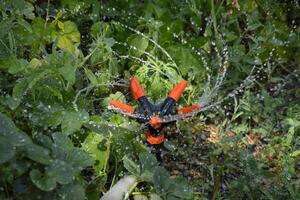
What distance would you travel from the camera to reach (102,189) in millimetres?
1825

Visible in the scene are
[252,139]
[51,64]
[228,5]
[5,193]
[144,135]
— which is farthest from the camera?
[228,5]

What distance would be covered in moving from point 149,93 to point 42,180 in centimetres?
94

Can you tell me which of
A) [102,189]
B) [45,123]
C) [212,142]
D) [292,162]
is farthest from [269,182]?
[45,123]

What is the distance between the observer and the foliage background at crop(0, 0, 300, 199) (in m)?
1.62

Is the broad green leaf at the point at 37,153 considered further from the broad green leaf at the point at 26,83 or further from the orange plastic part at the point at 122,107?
the orange plastic part at the point at 122,107

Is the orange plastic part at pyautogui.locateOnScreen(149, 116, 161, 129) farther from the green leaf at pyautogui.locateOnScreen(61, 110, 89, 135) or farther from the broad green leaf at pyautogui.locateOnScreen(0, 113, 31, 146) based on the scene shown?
the broad green leaf at pyautogui.locateOnScreen(0, 113, 31, 146)

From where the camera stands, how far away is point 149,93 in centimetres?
223

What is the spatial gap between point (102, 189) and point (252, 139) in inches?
33.6

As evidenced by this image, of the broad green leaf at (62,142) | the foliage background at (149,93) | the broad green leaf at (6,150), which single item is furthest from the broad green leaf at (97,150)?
the broad green leaf at (6,150)

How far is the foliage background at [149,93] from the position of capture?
5.33 ft

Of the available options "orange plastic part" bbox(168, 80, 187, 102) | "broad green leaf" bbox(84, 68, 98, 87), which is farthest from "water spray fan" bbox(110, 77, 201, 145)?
"broad green leaf" bbox(84, 68, 98, 87)

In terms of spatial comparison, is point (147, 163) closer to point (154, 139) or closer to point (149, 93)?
point (154, 139)

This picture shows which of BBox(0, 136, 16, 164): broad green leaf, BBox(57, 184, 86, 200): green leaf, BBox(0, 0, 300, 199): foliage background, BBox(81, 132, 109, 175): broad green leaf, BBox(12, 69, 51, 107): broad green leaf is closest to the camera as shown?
BBox(0, 136, 16, 164): broad green leaf

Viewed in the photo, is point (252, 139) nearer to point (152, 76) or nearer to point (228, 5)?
point (152, 76)
